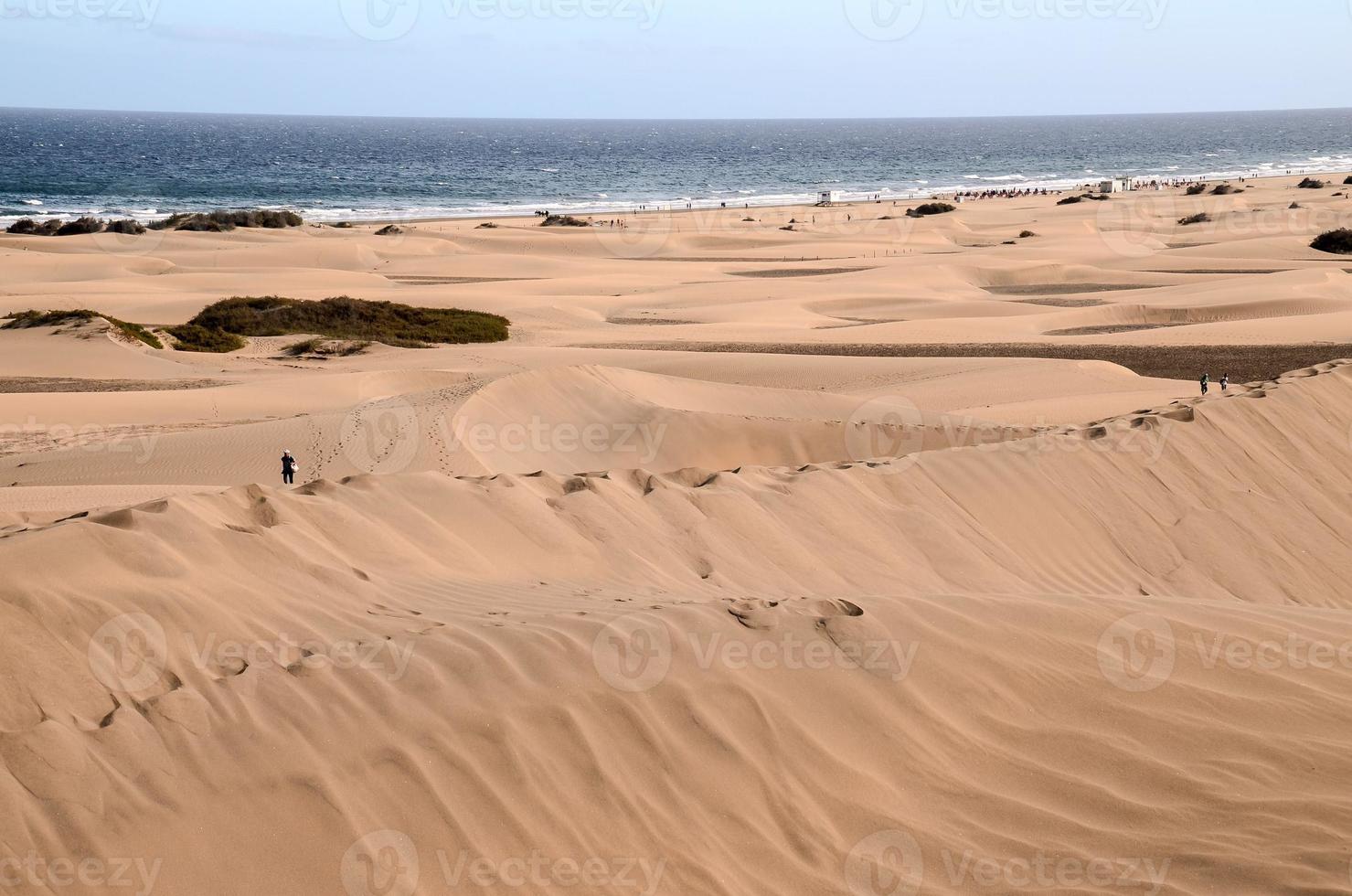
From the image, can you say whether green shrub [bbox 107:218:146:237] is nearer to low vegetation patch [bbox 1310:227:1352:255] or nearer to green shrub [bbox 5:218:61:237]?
green shrub [bbox 5:218:61:237]

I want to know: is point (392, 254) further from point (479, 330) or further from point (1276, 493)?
point (1276, 493)

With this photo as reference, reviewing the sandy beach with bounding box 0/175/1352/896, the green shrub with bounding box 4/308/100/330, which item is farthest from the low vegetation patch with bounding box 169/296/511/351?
the sandy beach with bounding box 0/175/1352/896

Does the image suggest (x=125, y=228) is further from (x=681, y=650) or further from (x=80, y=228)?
(x=681, y=650)

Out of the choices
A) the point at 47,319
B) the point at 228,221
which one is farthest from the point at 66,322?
the point at 228,221

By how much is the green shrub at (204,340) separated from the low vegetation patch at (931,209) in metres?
37.3

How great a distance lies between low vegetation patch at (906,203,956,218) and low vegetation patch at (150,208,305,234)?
1075 inches

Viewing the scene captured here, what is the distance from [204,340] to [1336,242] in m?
34.1

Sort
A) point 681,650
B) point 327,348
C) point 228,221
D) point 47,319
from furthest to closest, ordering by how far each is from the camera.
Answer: point 228,221
point 327,348
point 47,319
point 681,650

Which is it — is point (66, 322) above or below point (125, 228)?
A: below

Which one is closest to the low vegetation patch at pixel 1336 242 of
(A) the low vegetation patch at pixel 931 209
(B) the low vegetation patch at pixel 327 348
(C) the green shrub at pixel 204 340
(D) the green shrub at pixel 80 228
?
(A) the low vegetation patch at pixel 931 209

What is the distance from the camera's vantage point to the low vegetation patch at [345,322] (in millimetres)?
22859

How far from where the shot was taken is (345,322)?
23.6 metres

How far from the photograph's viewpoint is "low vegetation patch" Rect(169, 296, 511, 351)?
900 inches

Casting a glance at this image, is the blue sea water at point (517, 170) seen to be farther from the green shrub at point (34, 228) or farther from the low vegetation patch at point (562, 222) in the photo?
the low vegetation patch at point (562, 222)
